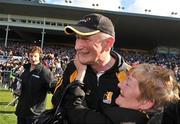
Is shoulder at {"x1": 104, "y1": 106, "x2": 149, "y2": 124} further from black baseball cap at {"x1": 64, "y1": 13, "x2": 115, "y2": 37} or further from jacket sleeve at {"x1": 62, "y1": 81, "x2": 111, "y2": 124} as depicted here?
black baseball cap at {"x1": 64, "y1": 13, "x2": 115, "y2": 37}

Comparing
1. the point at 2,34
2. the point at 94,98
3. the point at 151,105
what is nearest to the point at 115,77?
the point at 94,98

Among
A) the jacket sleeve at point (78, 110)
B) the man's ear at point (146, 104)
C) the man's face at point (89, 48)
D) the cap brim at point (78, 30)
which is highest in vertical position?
the cap brim at point (78, 30)

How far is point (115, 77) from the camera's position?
3.66 meters

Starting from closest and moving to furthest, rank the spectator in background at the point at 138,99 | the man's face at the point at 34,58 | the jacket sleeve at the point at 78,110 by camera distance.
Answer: the spectator in background at the point at 138,99, the jacket sleeve at the point at 78,110, the man's face at the point at 34,58

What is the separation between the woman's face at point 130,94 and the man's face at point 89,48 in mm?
534

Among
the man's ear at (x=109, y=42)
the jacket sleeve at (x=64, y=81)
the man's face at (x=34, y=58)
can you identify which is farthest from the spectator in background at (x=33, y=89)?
the man's ear at (x=109, y=42)

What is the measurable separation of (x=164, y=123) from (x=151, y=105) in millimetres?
180

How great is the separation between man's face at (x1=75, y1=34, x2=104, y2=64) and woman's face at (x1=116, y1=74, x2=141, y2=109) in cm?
53

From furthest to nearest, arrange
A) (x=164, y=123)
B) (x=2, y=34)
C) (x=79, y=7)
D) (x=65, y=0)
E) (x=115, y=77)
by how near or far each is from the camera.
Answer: (x=2, y=34) → (x=65, y=0) → (x=79, y=7) → (x=115, y=77) → (x=164, y=123)

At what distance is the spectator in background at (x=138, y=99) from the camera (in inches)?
108

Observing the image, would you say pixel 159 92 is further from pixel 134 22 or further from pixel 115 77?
pixel 134 22

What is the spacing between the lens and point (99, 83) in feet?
11.9

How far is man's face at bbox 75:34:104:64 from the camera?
11.0 feet

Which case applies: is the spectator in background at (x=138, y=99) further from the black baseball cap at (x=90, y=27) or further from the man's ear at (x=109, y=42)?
the man's ear at (x=109, y=42)
